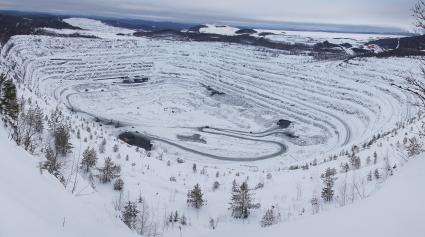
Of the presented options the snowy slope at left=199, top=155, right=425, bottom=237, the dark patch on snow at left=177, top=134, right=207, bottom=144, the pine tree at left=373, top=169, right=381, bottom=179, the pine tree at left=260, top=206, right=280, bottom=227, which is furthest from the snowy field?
the snowy slope at left=199, top=155, right=425, bottom=237

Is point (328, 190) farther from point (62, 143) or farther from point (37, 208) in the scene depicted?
point (62, 143)

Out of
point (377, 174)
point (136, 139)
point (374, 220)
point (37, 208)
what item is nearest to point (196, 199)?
point (377, 174)

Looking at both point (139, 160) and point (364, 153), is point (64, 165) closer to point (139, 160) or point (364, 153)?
point (139, 160)

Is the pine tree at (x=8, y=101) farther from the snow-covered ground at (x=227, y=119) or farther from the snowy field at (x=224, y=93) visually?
the snowy field at (x=224, y=93)

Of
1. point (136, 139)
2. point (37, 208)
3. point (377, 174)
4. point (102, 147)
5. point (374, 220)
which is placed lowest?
point (136, 139)

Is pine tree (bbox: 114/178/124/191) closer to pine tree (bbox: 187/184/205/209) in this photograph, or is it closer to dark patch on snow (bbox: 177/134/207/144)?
pine tree (bbox: 187/184/205/209)
